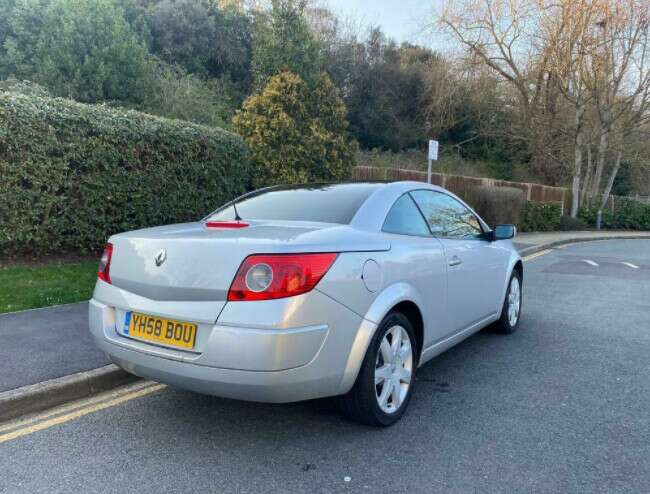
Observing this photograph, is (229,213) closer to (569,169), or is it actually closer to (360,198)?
(360,198)

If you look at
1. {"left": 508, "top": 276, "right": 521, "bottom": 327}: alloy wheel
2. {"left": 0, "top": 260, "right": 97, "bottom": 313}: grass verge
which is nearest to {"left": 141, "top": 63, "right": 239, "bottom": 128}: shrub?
{"left": 0, "top": 260, "right": 97, "bottom": 313}: grass verge

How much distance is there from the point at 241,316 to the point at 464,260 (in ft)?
7.30

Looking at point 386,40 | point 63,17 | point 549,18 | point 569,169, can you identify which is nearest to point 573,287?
point 63,17

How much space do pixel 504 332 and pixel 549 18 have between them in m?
21.0

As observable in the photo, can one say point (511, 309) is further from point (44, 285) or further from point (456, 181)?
point (456, 181)

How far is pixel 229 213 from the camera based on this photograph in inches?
163

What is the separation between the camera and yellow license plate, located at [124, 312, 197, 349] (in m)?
2.79

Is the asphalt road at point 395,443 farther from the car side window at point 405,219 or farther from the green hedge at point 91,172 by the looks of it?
the green hedge at point 91,172

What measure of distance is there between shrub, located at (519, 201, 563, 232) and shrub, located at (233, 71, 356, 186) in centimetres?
1048

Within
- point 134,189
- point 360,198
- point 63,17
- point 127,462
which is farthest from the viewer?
point 63,17

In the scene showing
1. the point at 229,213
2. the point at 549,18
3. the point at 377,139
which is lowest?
the point at 229,213

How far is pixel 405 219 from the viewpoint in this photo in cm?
375

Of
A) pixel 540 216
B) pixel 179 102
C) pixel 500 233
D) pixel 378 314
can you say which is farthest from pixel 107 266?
pixel 540 216

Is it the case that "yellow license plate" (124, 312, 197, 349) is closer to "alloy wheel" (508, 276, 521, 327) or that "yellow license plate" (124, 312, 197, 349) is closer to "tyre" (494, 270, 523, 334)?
"tyre" (494, 270, 523, 334)
